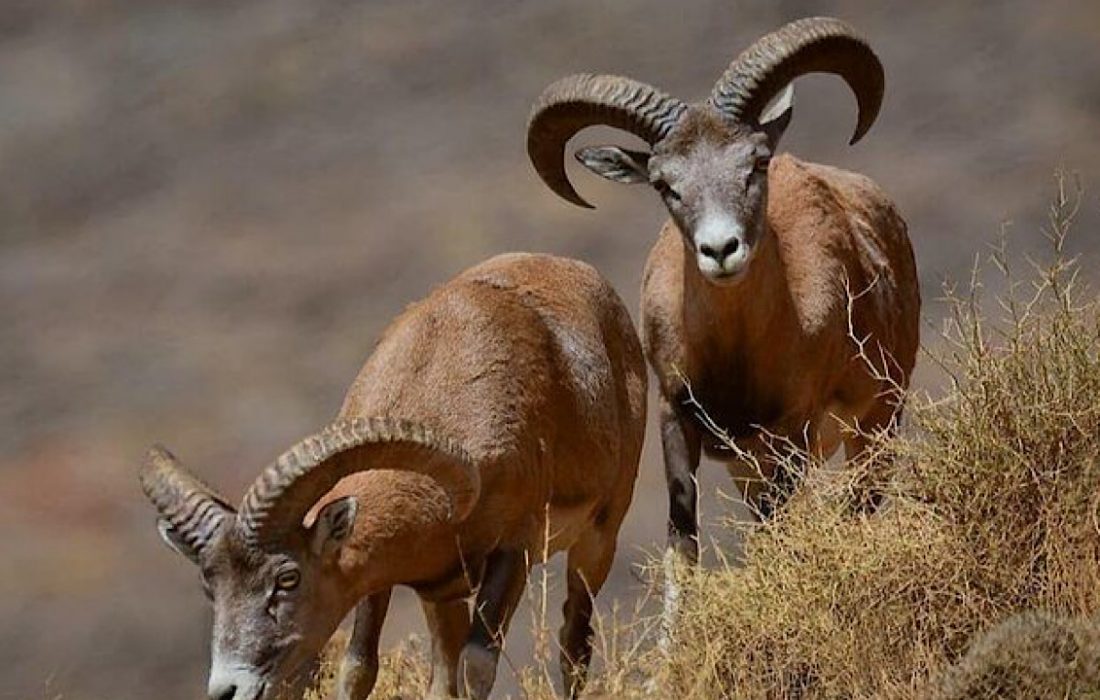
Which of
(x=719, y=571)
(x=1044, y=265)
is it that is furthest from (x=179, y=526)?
(x=1044, y=265)

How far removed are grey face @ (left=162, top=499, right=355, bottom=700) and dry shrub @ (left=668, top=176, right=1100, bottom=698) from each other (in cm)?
140

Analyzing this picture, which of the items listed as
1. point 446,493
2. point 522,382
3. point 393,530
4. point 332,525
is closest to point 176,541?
point 332,525

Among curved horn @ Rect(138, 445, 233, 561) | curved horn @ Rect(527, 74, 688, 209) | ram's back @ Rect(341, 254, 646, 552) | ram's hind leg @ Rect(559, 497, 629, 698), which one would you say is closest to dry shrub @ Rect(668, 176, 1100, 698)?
ram's back @ Rect(341, 254, 646, 552)

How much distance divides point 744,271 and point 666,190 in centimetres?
→ 69

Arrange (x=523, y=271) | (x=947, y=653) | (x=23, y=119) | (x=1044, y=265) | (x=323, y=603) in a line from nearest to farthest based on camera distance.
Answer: (x=947, y=653) → (x=323, y=603) → (x=523, y=271) → (x=1044, y=265) → (x=23, y=119)

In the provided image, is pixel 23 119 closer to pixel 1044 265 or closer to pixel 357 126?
pixel 357 126

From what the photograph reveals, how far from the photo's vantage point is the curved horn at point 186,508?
8.70 meters

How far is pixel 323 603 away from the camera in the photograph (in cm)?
888

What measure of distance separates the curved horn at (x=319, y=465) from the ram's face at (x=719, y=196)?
1.72 metres

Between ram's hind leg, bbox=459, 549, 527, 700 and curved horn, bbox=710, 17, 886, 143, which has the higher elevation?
curved horn, bbox=710, 17, 886, 143

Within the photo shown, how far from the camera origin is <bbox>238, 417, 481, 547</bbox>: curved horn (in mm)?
8609

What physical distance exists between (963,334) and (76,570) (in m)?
10.1

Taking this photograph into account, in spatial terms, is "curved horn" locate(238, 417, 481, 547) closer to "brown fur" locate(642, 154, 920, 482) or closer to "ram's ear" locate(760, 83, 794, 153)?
"brown fur" locate(642, 154, 920, 482)

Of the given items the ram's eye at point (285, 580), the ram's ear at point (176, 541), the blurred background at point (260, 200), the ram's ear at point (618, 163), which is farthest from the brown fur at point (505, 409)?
the blurred background at point (260, 200)
